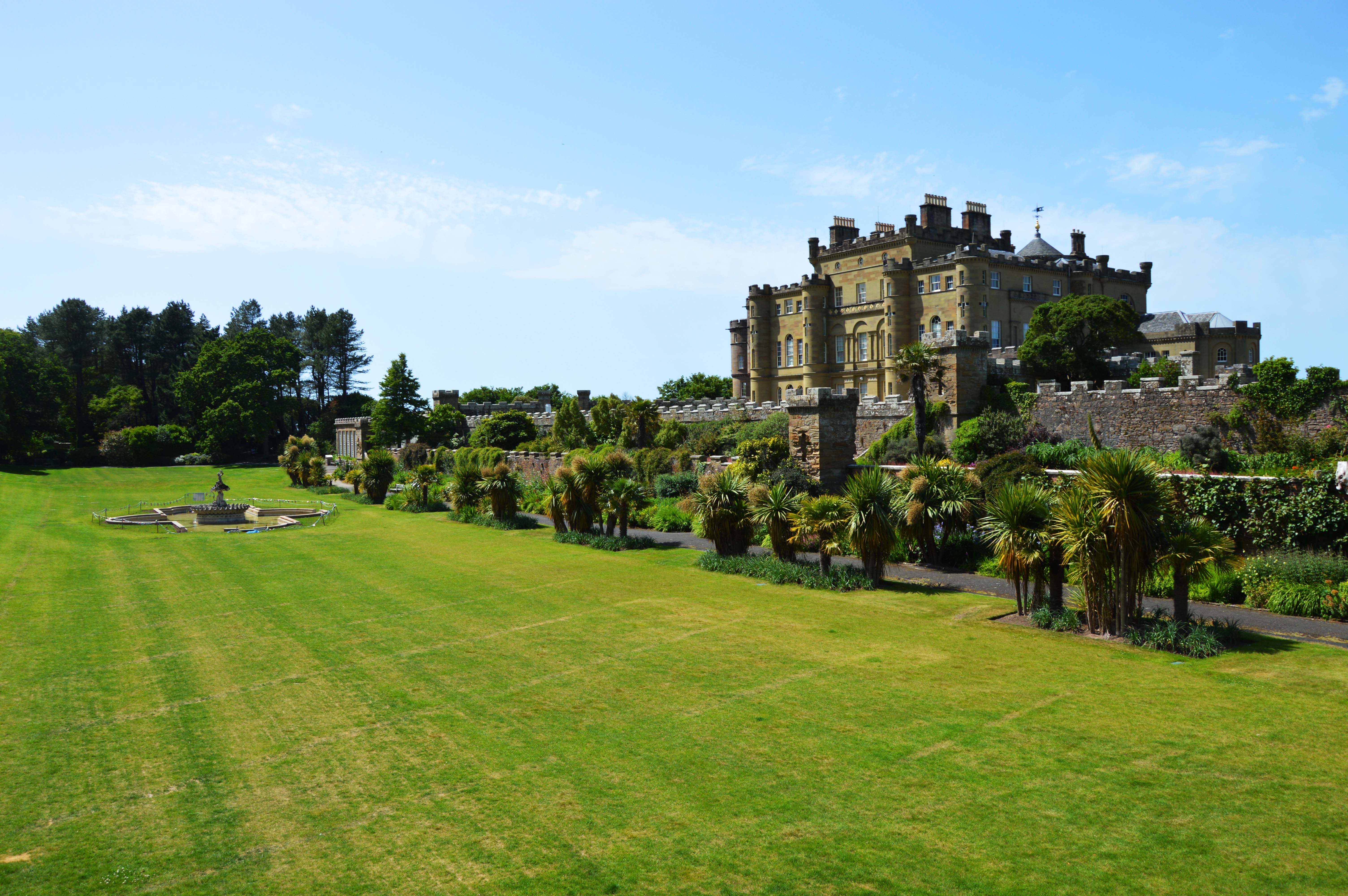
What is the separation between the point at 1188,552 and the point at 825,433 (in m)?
11.7

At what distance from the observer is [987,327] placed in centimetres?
5375

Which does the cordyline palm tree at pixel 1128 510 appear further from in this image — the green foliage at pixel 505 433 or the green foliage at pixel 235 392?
the green foliage at pixel 235 392

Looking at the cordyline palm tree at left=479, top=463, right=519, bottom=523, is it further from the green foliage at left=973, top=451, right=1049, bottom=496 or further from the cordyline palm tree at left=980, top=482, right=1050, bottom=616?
the cordyline palm tree at left=980, top=482, right=1050, bottom=616

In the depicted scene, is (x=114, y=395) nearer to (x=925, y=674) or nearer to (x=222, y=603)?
(x=222, y=603)

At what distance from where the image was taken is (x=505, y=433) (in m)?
56.7

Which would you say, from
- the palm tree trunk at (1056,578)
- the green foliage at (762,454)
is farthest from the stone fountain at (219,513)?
the palm tree trunk at (1056,578)

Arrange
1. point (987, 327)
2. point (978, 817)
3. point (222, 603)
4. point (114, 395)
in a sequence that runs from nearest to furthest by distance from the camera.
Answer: point (978, 817) < point (222, 603) < point (987, 327) < point (114, 395)

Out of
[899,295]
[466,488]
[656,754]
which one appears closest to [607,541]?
[466,488]

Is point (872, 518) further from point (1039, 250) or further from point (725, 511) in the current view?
point (1039, 250)

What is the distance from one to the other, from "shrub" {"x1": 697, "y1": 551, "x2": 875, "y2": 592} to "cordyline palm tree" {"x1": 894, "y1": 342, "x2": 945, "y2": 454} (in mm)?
12136

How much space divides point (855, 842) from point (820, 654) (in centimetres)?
621

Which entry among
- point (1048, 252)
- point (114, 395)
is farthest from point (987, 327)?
point (114, 395)

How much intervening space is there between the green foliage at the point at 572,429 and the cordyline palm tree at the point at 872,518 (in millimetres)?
30908

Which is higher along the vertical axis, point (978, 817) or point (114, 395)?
point (114, 395)
